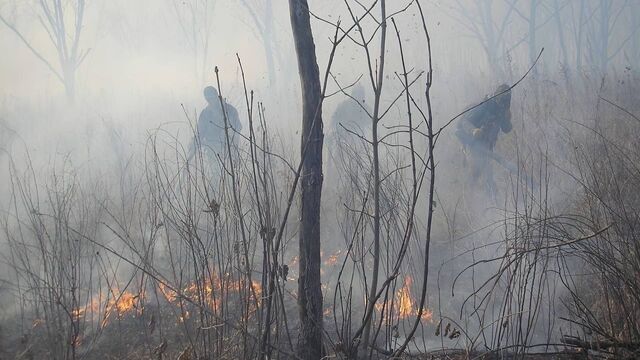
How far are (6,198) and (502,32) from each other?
1936 cm

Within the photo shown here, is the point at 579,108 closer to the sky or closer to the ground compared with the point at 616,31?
closer to the ground

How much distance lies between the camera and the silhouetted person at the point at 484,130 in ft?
20.2

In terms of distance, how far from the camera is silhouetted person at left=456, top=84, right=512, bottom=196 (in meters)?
6.15

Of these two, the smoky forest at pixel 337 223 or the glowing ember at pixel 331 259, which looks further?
the glowing ember at pixel 331 259

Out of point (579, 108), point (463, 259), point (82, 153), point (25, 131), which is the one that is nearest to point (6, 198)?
point (82, 153)

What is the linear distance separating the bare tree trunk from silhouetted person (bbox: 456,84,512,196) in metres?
4.58

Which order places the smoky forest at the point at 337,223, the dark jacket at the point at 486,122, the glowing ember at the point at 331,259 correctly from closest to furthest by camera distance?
the smoky forest at the point at 337,223, the glowing ember at the point at 331,259, the dark jacket at the point at 486,122

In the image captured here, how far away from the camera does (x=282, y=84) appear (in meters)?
20.0

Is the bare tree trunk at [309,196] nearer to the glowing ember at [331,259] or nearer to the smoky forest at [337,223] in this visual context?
the smoky forest at [337,223]

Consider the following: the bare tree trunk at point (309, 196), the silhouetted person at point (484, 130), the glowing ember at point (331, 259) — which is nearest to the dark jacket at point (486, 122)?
the silhouetted person at point (484, 130)

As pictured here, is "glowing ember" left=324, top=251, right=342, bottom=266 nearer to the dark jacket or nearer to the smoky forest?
the smoky forest

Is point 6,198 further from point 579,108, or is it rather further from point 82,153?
point 579,108

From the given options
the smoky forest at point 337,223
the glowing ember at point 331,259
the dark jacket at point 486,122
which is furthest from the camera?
the dark jacket at point 486,122

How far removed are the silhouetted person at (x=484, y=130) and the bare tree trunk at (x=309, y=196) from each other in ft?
15.0
